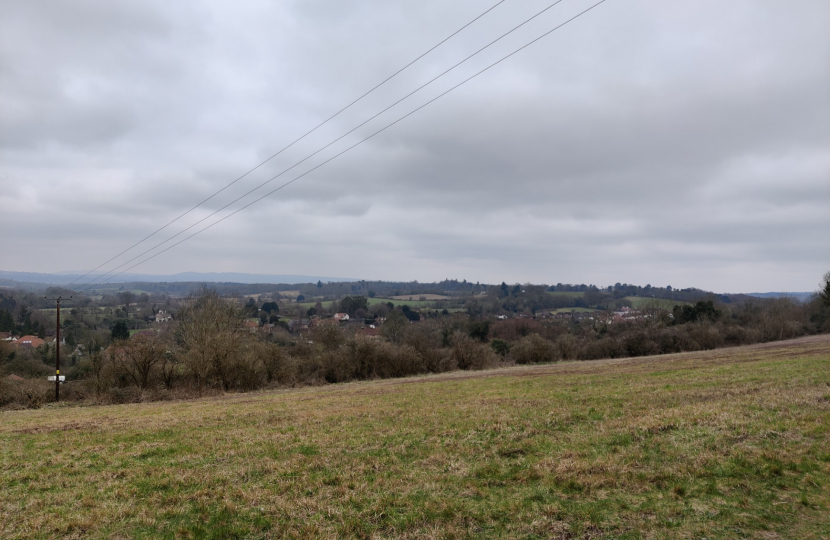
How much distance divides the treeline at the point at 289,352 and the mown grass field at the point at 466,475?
2232cm

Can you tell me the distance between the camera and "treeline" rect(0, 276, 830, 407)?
1330 inches

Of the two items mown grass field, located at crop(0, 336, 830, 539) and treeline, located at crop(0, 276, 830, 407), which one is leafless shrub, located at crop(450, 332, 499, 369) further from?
mown grass field, located at crop(0, 336, 830, 539)

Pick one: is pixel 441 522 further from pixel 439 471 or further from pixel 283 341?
pixel 283 341

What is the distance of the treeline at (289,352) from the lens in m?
33.8

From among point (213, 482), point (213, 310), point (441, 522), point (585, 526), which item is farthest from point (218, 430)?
point (213, 310)

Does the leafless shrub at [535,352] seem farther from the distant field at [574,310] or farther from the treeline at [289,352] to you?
the distant field at [574,310]

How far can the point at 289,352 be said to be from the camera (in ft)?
151

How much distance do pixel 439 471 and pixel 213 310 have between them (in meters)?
35.1

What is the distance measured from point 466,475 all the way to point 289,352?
4058 centimetres

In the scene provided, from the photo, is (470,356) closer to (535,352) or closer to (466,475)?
(535,352)

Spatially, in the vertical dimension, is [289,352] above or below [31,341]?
above

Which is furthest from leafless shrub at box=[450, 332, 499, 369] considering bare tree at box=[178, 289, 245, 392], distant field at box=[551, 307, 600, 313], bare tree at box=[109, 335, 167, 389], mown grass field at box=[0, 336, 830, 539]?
distant field at box=[551, 307, 600, 313]

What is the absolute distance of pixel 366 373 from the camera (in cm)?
4303

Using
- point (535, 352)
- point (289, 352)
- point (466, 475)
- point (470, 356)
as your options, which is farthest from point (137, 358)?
point (535, 352)
